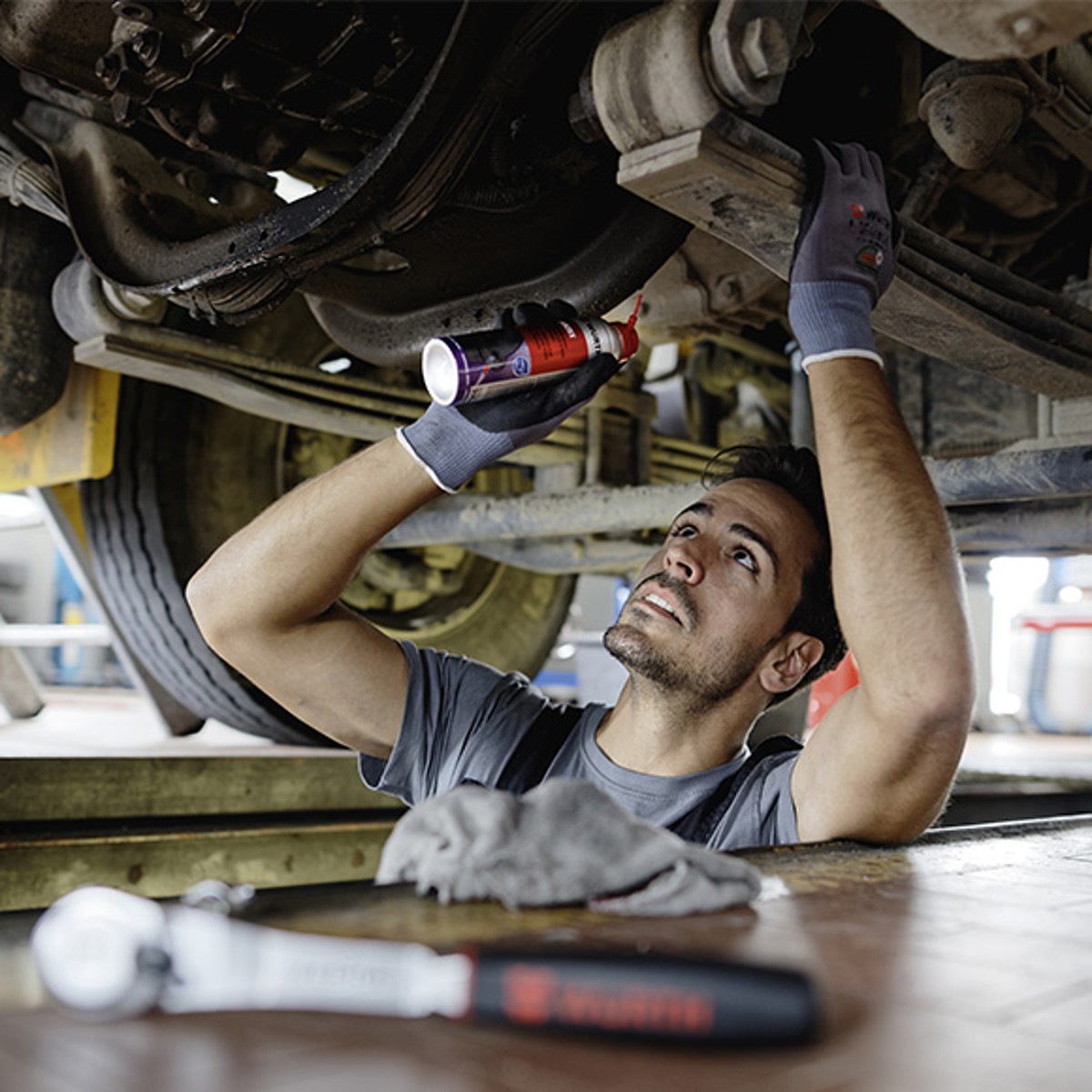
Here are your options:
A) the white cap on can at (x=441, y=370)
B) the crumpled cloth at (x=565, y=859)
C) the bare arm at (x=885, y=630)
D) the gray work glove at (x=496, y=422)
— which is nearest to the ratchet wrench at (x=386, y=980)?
the crumpled cloth at (x=565, y=859)

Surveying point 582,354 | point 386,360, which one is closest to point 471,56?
point 582,354

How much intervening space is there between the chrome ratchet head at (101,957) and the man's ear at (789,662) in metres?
1.19

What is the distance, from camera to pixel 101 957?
0.70 meters

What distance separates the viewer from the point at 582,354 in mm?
1570

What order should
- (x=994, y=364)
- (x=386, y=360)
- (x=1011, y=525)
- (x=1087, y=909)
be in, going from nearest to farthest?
(x=1087, y=909) → (x=994, y=364) → (x=386, y=360) → (x=1011, y=525)

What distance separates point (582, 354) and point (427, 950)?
3.10ft

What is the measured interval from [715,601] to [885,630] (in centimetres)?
37

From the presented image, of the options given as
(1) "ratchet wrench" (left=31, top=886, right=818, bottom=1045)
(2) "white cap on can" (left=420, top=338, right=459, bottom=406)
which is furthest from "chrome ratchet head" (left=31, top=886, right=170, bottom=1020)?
(2) "white cap on can" (left=420, top=338, right=459, bottom=406)

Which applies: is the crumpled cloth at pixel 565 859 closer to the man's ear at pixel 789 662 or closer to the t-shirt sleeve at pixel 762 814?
the t-shirt sleeve at pixel 762 814

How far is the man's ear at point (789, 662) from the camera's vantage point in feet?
5.86

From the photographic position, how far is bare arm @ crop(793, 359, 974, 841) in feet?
4.45

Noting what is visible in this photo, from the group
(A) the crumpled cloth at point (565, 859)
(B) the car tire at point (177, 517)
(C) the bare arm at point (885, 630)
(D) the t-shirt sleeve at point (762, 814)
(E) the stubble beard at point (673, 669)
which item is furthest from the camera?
(B) the car tire at point (177, 517)

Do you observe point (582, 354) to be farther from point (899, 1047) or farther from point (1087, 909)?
point (899, 1047)

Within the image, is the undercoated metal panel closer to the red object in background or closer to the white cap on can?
the white cap on can
